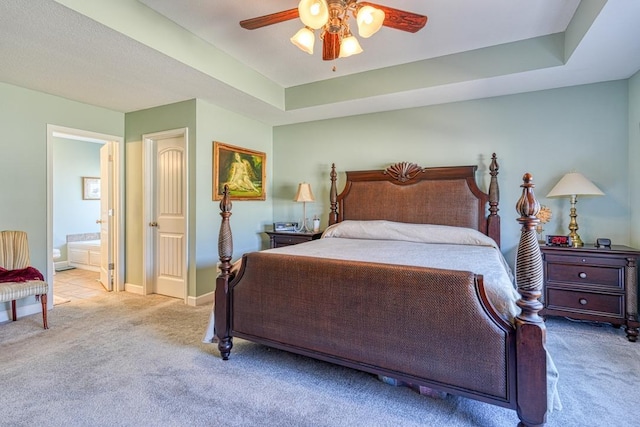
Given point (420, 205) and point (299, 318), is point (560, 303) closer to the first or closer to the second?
point (420, 205)

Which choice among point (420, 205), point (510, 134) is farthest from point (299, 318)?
point (510, 134)

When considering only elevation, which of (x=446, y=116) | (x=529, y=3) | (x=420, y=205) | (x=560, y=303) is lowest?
(x=560, y=303)

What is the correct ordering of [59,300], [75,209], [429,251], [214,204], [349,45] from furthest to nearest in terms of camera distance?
[75,209] < [214,204] < [59,300] < [429,251] < [349,45]

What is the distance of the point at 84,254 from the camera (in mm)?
5801

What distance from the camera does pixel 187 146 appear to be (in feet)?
12.5

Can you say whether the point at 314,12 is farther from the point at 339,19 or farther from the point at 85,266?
the point at 85,266

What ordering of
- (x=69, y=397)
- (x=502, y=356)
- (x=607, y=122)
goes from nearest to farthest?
(x=502, y=356), (x=69, y=397), (x=607, y=122)

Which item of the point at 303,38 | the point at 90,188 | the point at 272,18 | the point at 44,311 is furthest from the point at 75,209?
the point at 303,38

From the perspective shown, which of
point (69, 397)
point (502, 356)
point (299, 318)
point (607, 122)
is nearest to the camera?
point (502, 356)

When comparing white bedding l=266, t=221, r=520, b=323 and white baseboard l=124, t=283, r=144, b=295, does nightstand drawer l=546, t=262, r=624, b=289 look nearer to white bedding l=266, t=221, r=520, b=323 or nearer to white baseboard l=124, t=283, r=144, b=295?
white bedding l=266, t=221, r=520, b=323

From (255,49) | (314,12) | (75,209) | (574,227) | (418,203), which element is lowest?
(574,227)

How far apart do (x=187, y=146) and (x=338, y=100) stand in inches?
74.0

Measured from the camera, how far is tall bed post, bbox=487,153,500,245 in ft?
11.7

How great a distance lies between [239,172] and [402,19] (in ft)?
9.57
